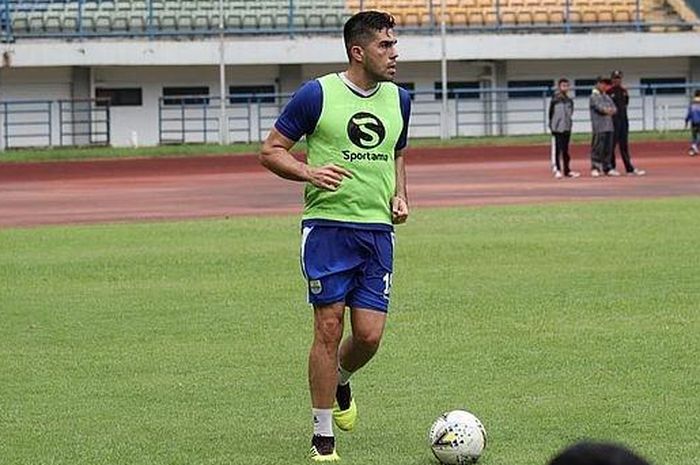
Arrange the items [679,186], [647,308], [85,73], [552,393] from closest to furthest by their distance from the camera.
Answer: [552,393] → [647,308] → [679,186] → [85,73]

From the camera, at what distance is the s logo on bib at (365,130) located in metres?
8.71

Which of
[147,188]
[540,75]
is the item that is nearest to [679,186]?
[147,188]

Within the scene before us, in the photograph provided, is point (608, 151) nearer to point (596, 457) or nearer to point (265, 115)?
point (265, 115)

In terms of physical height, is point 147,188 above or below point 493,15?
below

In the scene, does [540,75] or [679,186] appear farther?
[540,75]

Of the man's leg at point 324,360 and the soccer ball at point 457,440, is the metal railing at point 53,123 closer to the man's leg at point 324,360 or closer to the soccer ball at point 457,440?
the man's leg at point 324,360

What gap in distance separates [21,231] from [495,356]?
14.7 metres

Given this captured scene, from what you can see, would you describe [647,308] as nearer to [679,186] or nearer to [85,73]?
[679,186]

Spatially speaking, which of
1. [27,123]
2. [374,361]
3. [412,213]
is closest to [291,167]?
[374,361]

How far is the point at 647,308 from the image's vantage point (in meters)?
15.0

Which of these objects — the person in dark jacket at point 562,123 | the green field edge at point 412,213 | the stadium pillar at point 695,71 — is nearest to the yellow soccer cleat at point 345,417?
the green field edge at point 412,213

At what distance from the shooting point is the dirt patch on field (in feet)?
100

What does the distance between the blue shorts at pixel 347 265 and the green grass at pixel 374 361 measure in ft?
2.71

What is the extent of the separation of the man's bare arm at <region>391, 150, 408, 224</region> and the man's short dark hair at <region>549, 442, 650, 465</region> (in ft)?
18.5
